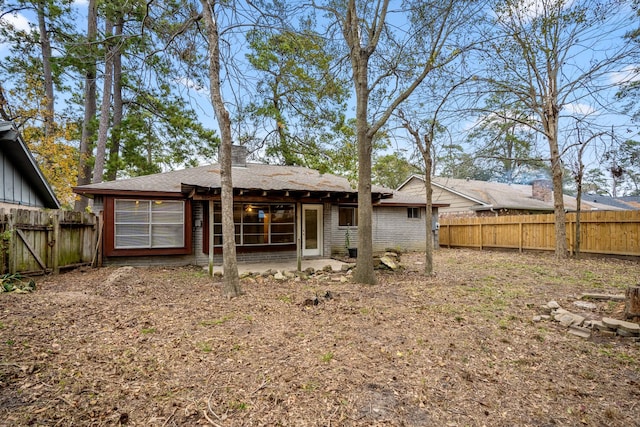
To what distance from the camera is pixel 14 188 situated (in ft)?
24.7

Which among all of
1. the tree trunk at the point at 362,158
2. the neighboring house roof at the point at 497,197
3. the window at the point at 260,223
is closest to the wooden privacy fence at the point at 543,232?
the neighboring house roof at the point at 497,197

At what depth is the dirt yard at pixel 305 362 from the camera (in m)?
2.22

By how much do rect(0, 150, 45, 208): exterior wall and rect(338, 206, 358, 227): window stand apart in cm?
952

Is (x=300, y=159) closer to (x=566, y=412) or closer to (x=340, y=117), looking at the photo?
(x=340, y=117)

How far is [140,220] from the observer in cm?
892

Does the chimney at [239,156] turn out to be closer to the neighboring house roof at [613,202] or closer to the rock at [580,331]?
the rock at [580,331]

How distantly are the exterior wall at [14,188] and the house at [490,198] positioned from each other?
53.2ft

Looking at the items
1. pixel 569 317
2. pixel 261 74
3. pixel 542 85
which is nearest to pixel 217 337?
pixel 569 317

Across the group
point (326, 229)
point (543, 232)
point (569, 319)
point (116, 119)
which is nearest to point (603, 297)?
point (569, 319)

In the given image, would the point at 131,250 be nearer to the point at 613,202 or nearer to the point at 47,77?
the point at 47,77

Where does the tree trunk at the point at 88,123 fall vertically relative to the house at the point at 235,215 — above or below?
above

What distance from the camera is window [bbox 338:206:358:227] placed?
39.9 feet

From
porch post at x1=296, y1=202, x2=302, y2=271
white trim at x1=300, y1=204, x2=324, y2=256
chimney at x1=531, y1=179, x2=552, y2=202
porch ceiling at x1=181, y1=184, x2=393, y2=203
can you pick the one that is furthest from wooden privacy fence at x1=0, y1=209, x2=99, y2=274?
chimney at x1=531, y1=179, x2=552, y2=202

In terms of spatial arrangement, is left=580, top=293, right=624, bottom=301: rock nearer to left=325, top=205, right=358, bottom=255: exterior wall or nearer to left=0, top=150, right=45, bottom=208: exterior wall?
left=325, top=205, right=358, bottom=255: exterior wall
